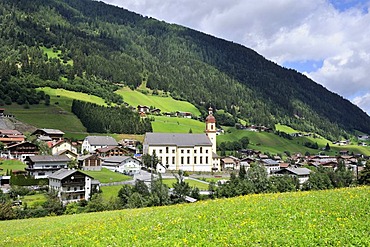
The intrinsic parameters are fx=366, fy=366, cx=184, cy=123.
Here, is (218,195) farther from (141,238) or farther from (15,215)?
(141,238)

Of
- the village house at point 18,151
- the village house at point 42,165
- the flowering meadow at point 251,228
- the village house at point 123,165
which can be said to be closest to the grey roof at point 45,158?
the village house at point 42,165

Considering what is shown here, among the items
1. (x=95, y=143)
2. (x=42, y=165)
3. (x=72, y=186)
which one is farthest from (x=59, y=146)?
(x=72, y=186)

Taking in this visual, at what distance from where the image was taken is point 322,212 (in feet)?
Result: 53.7

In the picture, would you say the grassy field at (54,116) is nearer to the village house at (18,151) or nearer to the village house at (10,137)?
the village house at (10,137)

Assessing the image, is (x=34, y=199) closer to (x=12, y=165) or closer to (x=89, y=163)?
(x=12, y=165)

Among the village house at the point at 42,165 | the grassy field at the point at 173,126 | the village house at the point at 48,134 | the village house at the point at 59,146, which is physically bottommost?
the village house at the point at 42,165

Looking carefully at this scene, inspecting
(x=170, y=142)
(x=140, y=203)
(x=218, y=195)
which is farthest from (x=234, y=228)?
(x=170, y=142)

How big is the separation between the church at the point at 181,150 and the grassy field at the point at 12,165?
43171 mm

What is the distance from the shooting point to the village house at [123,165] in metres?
101

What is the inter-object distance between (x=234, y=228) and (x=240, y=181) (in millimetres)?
49191

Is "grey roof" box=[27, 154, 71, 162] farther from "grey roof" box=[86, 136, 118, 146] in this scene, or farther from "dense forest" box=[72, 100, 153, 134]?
"dense forest" box=[72, 100, 153, 134]

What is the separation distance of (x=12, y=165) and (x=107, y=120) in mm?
72215

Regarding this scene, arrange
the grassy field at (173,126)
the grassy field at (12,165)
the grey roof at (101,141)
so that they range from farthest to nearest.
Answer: the grassy field at (173,126)
the grey roof at (101,141)
the grassy field at (12,165)

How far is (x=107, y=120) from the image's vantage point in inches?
6053
